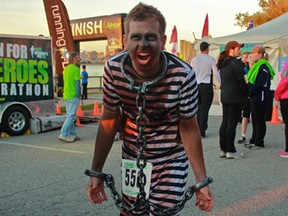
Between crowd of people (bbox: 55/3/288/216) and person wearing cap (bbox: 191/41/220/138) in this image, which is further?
person wearing cap (bbox: 191/41/220/138)

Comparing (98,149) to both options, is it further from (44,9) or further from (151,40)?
(44,9)

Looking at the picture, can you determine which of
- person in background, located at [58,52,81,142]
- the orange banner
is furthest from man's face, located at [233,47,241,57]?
the orange banner

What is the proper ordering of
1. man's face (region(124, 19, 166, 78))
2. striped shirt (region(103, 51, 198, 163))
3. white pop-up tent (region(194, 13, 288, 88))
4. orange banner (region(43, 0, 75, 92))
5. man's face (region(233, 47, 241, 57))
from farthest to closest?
orange banner (region(43, 0, 75, 92)) → white pop-up tent (region(194, 13, 288, 88)) → man's face (region(233, 47, 241, 57)) → striped shirt (region(103, 51, 198, 163)) → man's face (region(124, 19, 166, 78))

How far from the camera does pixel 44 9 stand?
64.5ft

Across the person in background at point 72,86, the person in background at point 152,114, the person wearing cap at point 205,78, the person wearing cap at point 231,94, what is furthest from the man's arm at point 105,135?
the person wearing cap at point 205,78

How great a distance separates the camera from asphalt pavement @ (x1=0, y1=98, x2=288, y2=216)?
14.3ft

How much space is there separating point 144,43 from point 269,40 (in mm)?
10813

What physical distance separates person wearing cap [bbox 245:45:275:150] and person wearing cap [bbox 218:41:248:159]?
2.91ft

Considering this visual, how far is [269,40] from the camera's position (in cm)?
1202

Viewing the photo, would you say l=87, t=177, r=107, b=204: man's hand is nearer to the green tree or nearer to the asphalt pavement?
the asphalt pavement

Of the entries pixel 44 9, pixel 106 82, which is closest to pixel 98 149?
pixel 106 82

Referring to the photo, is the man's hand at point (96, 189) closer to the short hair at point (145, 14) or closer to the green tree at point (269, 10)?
the short hair at point (145, 14)

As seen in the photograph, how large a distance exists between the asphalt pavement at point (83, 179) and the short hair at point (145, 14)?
259 cm

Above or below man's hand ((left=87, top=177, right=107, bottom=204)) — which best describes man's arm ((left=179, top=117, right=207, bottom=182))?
above
